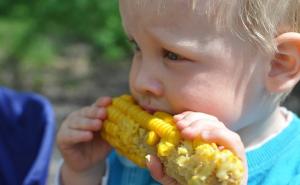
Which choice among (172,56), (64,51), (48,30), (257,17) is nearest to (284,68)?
(257,17)

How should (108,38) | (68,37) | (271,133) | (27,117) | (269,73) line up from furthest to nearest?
(68,37), (108,38), (27,117), (271,133), (269,73)

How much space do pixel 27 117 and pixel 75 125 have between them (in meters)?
0.46

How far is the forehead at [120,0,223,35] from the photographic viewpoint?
5.61 feet

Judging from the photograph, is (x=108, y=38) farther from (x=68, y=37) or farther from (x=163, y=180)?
(x=163, y=180)

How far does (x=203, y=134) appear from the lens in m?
1.61

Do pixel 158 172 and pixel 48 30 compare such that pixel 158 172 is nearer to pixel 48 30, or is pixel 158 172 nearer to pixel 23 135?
pixel 23 135

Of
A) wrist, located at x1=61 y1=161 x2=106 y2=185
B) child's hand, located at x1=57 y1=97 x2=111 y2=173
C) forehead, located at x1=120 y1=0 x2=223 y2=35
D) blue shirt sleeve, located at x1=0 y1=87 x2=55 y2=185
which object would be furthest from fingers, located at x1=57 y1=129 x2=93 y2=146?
forehead, located at x1=120 y1=0 x2=223 y2=35

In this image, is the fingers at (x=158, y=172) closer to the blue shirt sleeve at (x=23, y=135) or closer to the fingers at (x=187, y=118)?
the fingers at (x=187, y=118)

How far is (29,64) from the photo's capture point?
6.77 m

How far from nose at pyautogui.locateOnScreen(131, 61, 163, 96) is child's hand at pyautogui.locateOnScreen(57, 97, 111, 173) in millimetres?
266

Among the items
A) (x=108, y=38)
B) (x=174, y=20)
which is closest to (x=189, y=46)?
(x=174, y=20)

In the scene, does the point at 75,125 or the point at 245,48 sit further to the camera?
the point at 75,125

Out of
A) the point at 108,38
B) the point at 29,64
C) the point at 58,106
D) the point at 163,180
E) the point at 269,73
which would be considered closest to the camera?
the point at 163,180

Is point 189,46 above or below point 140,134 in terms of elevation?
above
